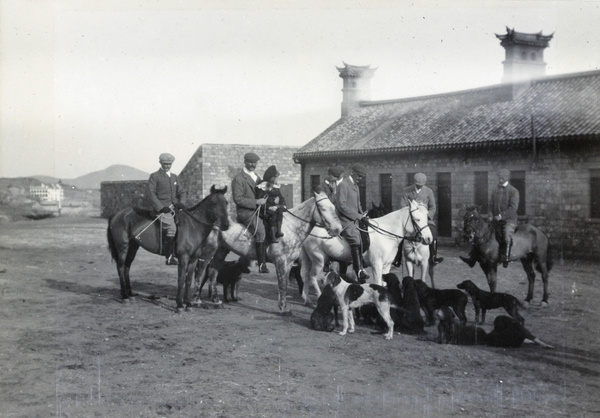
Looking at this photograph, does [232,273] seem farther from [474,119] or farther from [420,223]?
[474,119]

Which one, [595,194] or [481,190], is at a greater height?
[481,190]

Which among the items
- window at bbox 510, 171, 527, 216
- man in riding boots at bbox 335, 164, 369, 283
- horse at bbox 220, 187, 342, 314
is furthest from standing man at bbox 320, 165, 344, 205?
window at bbox 510, 171, 527, 216

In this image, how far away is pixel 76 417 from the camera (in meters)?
5.00

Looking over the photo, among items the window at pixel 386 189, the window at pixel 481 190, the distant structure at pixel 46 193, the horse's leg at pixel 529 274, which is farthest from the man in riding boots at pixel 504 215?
the distant structure at pixel 46 193

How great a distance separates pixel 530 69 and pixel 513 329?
21.2 meters

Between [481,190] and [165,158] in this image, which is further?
[481,190]

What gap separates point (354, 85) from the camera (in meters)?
30.9

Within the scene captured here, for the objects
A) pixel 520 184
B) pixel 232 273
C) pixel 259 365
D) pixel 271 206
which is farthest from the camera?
pixel 520 184

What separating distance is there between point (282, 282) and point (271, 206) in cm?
122

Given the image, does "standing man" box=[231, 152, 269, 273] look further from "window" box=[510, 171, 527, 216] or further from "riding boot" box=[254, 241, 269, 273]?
"window" box=[510, 171, 527, 216]

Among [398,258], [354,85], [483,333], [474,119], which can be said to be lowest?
[483,333]

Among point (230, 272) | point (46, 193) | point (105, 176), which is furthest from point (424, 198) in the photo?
point (105, 176)

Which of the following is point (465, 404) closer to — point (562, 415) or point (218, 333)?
point (562, 415)

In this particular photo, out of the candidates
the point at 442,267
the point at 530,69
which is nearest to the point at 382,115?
the point at 530,69
